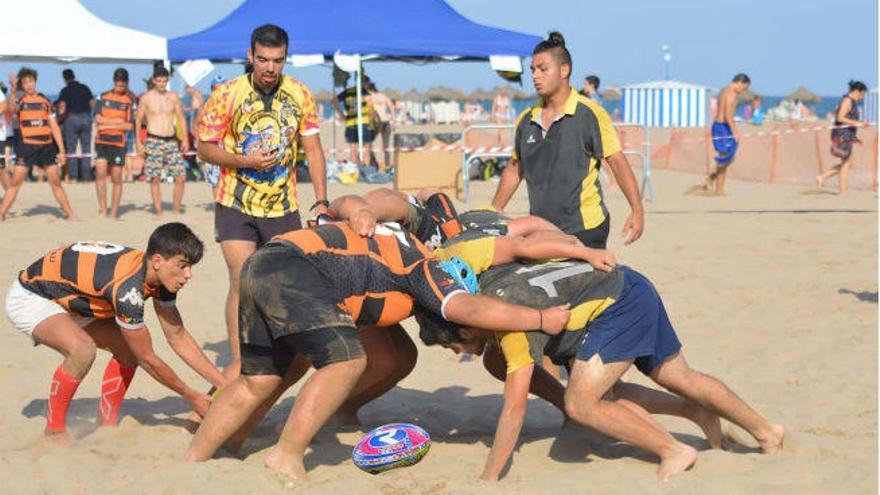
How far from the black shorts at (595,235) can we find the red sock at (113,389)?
2317 mm

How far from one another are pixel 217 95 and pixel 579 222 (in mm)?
1924

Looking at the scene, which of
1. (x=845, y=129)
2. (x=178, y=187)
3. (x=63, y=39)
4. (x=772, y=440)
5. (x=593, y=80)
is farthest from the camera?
(x=593, y=80)

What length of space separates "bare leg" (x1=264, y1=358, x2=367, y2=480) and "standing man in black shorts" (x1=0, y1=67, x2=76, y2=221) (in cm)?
957

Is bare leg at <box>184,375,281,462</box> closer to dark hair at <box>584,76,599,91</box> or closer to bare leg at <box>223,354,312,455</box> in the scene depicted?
bare leg at <box>223,354,312,455</box>

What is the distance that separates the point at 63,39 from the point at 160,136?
17.4ft

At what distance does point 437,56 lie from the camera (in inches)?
742

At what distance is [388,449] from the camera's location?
5.22m

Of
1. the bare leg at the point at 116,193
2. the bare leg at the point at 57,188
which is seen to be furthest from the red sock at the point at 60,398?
the bare leg at the point at 116,193

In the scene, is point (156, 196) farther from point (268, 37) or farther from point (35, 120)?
point (268, 37)

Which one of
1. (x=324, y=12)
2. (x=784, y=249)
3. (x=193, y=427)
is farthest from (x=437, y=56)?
(x=193, y=427)

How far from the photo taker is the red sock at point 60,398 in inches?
224

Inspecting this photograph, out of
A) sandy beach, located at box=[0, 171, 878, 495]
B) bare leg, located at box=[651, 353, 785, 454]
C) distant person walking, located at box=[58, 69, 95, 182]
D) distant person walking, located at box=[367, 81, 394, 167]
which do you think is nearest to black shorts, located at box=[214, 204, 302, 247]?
sandy beach, located at box=[0, 171, 878, 495]

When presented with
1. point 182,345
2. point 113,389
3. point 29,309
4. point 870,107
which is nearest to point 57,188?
point 113,389

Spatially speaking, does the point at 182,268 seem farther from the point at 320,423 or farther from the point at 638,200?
the point at 638,200
